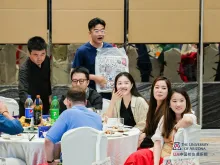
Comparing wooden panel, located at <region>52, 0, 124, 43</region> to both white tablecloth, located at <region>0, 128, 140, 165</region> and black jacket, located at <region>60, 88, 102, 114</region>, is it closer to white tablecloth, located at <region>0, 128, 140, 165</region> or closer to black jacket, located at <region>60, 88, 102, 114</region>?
black jacket, located at <region>60, 88, 102, 114</region>

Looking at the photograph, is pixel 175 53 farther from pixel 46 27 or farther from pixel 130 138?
pixel 130 138

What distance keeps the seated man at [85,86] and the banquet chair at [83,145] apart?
5.20 feet

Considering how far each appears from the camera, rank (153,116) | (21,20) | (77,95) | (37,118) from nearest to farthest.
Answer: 1. (77,95)
2. (153,116)
3. (37,118)
4. (21,20)

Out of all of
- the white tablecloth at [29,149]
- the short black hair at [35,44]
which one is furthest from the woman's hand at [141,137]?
the short black hair at [35,44]

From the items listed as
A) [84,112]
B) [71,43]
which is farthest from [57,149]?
[71,43]

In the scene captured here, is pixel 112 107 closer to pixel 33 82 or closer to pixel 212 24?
pixel 33 82

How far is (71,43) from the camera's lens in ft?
24.2

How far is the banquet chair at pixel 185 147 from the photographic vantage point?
3732 millimetres

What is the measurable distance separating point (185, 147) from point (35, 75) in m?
2.43

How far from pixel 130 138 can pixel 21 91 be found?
1668mm

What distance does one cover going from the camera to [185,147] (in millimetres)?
3760

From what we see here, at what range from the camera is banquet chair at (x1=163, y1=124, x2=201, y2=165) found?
3.73 m

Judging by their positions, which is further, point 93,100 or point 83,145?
point 93,100

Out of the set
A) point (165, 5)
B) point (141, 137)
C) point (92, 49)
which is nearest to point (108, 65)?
point (92, 49)
